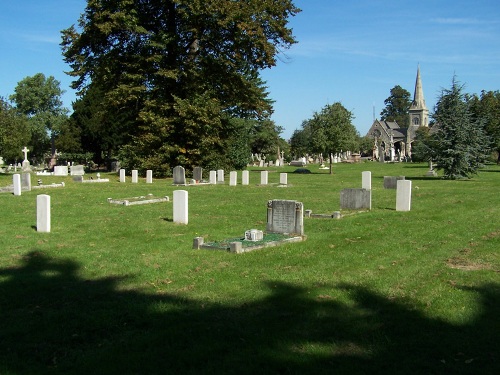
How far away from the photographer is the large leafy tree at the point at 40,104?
8069 cm

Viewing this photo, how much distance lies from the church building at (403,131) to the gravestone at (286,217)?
106 meters

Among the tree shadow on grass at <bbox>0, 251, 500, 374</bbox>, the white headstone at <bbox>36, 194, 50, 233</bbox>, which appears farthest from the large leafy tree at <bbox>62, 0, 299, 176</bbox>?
the tree shadow on grass at <bbox>0, 251, 500, 374</bbox>

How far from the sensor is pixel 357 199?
670 inches

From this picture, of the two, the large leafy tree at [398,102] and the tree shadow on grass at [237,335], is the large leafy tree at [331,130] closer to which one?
the tree shadow on grass at [237,335]

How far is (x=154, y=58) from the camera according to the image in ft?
111

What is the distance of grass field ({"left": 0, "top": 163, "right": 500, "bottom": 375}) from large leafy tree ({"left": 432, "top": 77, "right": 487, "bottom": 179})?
25589 mm

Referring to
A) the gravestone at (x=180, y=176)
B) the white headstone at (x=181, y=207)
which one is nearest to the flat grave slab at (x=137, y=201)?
the white headstone at (x=181, y=207)

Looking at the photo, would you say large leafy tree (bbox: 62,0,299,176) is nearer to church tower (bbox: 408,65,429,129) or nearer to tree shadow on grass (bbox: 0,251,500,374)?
tree shadow on grass (bbox: 0,251,500,374)

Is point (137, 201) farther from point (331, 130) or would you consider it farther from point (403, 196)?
point (331, 130)

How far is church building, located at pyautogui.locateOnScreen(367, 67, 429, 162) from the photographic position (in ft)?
390

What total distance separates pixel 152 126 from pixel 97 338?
100.0ft

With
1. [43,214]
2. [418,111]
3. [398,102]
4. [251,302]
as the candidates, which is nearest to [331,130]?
[43,214]

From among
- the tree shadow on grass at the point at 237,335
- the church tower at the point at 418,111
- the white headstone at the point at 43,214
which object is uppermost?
the church tower at the point at 418,111

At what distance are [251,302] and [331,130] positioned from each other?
44.6 meters
